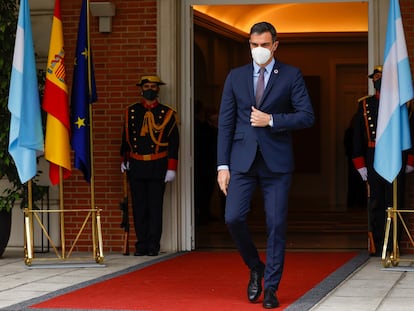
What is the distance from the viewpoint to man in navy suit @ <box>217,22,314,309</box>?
7.30m

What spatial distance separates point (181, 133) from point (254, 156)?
4.11 metres

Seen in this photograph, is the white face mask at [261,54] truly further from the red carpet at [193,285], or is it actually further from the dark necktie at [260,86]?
the red carpet at [193,285]

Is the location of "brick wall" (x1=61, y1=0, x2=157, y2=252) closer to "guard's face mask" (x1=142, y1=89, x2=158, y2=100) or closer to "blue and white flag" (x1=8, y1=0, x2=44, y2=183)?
"guard's face mask" (x1=142, y1=89, x2=158, y2=100)

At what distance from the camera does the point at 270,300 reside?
7.19m

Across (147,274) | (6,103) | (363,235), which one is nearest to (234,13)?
(363,235)

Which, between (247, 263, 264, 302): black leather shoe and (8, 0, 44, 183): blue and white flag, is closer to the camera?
(247, 263, 264, 302): black leather shoe

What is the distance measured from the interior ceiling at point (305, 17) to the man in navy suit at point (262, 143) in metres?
10.5

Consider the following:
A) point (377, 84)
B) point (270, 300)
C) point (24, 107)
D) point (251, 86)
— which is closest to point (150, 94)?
point (24, 107)

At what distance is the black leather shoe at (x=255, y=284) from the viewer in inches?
293

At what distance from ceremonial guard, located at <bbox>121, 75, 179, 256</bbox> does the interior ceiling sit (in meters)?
7.17

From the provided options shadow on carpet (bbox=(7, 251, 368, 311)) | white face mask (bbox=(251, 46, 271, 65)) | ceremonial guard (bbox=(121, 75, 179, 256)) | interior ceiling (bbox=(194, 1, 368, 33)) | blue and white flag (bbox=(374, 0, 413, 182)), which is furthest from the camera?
Answer: interior ceiling (bbox=(194, 1, 368, 33))

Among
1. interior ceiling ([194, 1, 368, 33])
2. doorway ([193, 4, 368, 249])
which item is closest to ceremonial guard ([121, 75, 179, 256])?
interior ceiling ([194, 1, 368, 33])

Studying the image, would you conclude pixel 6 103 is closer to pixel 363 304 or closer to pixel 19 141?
pixel 19 141

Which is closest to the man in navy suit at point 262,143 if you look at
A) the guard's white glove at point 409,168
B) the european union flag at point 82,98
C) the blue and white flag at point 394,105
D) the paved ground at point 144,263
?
the paved ground at point 144,263
